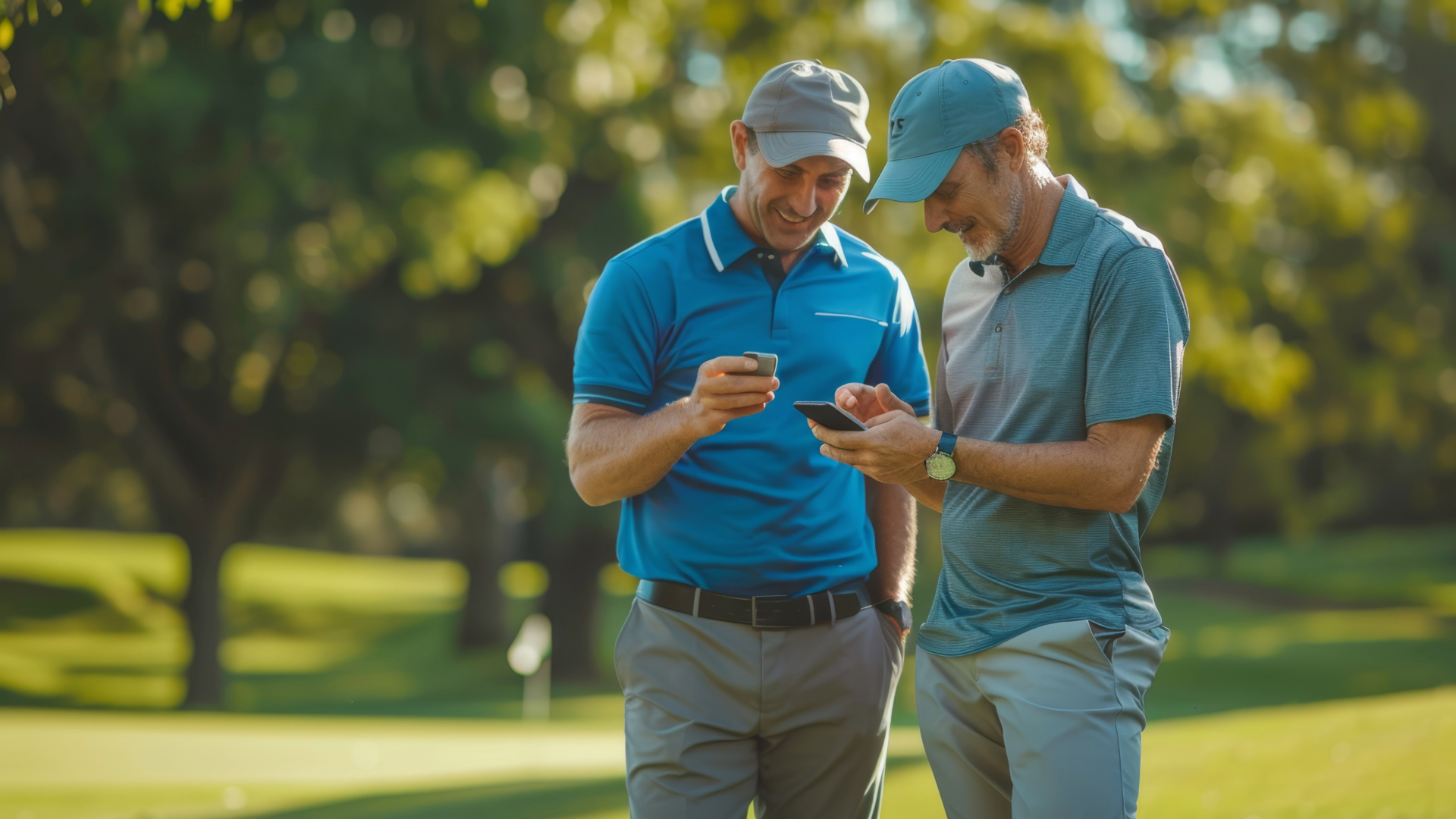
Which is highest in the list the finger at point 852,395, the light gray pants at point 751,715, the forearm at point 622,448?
the finger at point 852,395

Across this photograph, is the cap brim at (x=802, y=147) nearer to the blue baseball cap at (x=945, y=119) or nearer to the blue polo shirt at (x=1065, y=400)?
the blue baseball cap at (x=945, y=119)

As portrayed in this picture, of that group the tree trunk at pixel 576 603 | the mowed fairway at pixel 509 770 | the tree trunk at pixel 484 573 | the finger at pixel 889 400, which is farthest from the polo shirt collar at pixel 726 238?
the tree trunk at pixel 484 573

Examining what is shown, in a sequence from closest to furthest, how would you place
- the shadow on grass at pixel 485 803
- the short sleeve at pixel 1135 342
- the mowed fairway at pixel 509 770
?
the short sleeve at pixel 1135 342 < the mowed fairway at pixel 509 770 < the shadow on grass at pixel 485 803

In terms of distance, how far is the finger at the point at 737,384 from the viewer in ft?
9.71

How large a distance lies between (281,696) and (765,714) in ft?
65.2

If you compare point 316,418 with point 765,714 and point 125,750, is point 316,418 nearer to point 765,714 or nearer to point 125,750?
point 125,750

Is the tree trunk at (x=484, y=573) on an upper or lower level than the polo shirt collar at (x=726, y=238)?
lower

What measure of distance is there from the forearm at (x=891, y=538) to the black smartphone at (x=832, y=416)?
0.88 meters

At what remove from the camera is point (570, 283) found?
17.0 metres

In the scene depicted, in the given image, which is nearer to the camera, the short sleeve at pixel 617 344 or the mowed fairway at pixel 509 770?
the short sleeve at pixel 617 344

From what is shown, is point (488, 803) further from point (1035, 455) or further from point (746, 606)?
point (1035, 455)

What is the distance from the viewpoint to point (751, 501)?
3.40 m

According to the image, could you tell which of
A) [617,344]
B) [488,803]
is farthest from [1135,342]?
[488,803]

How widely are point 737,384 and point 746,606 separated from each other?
2.31ft
